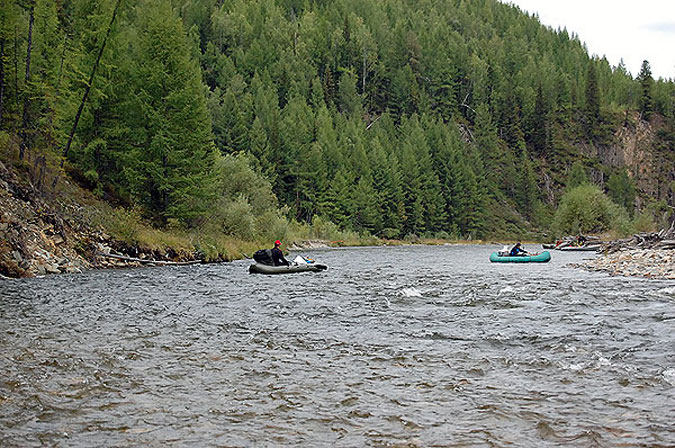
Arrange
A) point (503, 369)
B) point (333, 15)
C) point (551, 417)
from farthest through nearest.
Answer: point (333, 15) < point (503, 369) < point (551, 417)

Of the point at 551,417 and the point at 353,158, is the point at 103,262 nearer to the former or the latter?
the point at 551,417

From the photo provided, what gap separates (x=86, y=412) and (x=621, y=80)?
7193 inches

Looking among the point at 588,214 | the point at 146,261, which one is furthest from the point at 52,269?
the point at 588,214

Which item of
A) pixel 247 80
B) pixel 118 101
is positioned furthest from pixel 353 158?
pixel 118 101

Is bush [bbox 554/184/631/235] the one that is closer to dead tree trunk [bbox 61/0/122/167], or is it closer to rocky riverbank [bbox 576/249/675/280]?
rocky riverbank [bbox 576/249/675/280]

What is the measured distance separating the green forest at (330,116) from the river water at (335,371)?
2142 cm

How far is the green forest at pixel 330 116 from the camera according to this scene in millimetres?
37094

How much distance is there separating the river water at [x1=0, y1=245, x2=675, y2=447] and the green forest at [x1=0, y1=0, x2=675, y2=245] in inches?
843

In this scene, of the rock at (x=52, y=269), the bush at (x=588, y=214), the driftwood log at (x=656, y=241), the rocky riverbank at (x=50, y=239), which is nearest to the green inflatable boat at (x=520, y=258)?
the driftwood log at (x=656, y=241)

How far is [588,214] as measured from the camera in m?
84.8

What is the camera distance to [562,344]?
416 inches

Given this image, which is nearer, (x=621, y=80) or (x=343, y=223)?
(x=343, y=223)

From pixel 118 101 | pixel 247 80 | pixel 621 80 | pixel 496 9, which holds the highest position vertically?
pixel 496 9

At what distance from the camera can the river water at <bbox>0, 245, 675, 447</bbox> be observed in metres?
6.05
